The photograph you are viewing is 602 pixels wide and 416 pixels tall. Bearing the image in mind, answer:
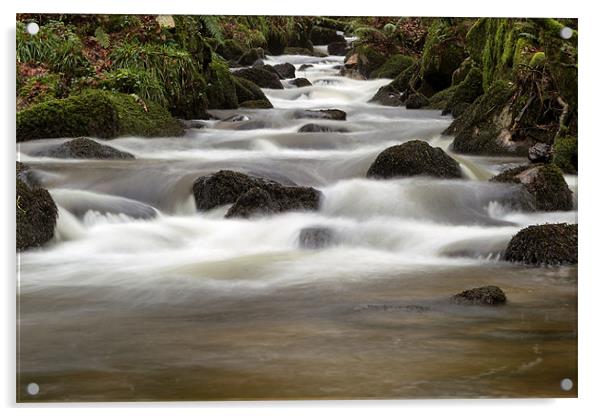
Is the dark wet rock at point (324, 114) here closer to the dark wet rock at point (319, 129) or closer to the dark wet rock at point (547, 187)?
the dark wet rock at point (319, 129)

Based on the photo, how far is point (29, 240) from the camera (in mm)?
5004

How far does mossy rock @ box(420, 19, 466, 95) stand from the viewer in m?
5.25

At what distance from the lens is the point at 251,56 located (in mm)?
5270

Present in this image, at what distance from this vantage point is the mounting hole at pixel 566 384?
16.3 ft

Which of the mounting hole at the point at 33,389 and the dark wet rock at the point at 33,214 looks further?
the dark wet rock at the point at 33,214

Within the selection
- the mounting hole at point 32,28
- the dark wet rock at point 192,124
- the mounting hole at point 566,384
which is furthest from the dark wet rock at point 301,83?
the mounting hole at point 566,384

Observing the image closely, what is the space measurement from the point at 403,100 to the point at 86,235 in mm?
1953

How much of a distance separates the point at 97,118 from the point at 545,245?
2.64m

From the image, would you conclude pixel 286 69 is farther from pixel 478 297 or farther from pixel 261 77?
pixel 478 297

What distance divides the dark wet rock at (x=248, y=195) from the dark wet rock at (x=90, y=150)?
0.48 metres

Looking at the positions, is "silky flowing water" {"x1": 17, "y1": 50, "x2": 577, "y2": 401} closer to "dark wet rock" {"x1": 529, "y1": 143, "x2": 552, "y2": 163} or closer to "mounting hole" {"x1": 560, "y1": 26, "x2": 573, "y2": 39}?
"dark wet rock" {"x1": 529, "y1": 143, "x2": 552, "y2": 163}

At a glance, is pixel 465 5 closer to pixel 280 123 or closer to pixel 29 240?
pixel 280 123

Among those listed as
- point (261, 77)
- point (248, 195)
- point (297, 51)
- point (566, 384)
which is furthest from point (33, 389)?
point (566, 384)

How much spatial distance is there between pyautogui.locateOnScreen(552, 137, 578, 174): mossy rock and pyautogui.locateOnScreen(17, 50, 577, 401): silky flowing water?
25 cm
